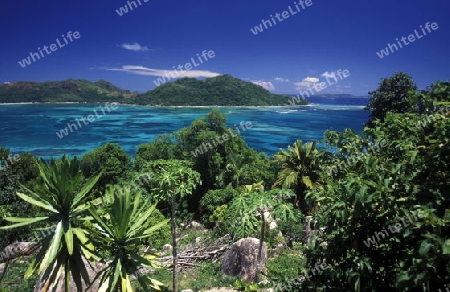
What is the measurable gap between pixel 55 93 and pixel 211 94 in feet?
287

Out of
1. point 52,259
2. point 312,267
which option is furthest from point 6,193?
point 312,267

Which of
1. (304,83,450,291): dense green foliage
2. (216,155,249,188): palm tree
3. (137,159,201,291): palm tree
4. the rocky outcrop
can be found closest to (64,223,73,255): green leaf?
(137,159,201,291): palm tree

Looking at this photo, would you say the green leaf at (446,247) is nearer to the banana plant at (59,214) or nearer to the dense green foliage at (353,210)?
the dense green foliage at (353,210)

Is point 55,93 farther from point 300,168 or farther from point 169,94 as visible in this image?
point 300,168

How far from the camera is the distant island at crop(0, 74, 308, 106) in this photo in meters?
141

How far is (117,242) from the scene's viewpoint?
20.6 ft

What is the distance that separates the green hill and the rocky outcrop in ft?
412

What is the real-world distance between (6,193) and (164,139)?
1114 cm

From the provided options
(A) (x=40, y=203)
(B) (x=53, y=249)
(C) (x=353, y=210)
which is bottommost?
(C) (x=353, y=210)

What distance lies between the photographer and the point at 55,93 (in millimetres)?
162250

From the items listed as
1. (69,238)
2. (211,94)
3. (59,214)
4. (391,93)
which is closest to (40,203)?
(59,214)

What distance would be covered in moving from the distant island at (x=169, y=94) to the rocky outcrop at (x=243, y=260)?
411 ft

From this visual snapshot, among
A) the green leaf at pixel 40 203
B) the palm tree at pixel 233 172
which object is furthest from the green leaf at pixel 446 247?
the palm tree at pixel 233 172

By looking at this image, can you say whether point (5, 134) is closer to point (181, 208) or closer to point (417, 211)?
point (181, 208)
